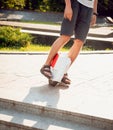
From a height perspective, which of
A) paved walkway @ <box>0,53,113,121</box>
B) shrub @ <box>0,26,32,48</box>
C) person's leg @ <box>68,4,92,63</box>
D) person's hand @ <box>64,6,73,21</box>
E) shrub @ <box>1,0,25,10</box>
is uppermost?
person's hand @ <box>64,6,73,21</box>

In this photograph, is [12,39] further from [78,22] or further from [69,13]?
[69,13]

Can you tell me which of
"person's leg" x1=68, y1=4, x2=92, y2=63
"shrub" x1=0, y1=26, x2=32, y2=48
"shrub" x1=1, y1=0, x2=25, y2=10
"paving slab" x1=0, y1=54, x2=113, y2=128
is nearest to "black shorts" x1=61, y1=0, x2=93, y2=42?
"person's leg" x1=68, y1=4, x2=92, y2=63

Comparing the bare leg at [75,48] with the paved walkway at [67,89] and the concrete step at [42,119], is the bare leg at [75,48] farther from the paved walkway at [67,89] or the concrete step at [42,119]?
the concrete step at [42,119]

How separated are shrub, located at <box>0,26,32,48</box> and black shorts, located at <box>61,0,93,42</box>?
16.9 ft

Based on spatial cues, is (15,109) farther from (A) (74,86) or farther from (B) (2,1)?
(B) (2,1)

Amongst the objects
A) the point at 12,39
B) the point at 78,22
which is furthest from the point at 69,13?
the point at 12,39

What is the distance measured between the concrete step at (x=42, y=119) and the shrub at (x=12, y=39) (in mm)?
5796

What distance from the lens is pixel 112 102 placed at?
4.54 m

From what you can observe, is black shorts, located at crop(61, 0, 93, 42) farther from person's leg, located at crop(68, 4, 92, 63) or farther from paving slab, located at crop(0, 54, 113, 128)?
paving slab, located at crop(0, 54, 113, 128)

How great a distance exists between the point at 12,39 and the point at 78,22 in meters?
5.24

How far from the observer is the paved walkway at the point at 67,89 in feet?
14.3

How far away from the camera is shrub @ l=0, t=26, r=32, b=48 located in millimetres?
10078

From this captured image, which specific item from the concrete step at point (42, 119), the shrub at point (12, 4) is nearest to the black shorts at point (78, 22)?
the concrete step at point (42, 119)

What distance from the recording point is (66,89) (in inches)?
200
